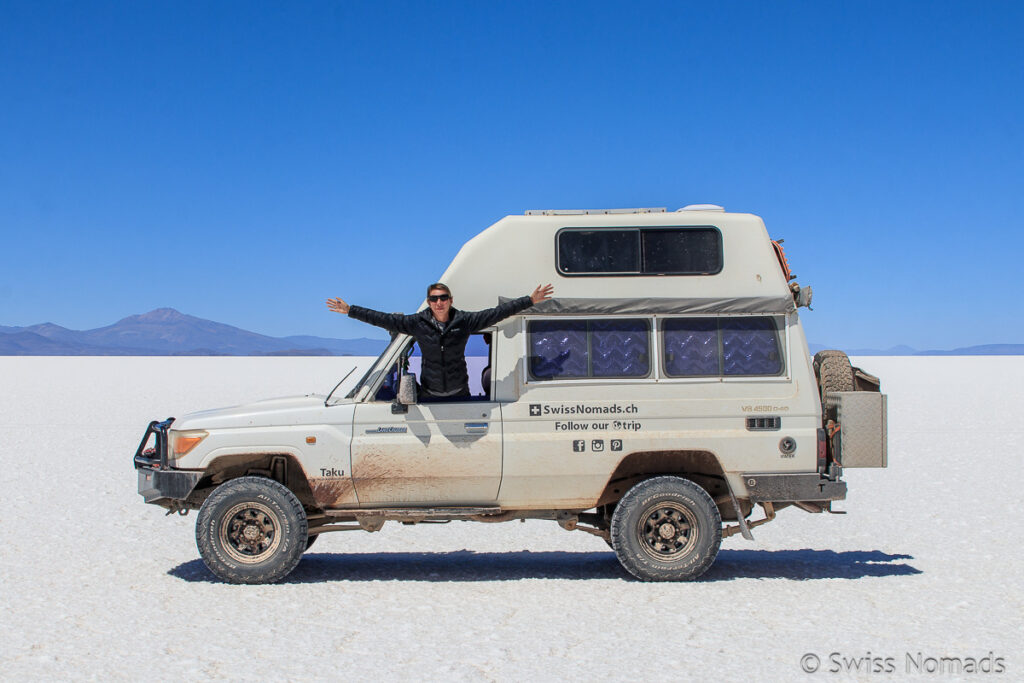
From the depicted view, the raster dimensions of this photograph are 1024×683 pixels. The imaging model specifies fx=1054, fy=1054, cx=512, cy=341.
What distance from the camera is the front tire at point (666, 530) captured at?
820cm

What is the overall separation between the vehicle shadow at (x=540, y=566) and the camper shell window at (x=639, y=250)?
248cm

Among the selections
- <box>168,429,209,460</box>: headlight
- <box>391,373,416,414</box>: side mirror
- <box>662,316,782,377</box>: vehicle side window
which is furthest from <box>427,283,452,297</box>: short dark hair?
<box>168,429,209,460</box>: headlight

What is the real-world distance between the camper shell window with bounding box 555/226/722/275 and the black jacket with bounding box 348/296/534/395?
61 cm

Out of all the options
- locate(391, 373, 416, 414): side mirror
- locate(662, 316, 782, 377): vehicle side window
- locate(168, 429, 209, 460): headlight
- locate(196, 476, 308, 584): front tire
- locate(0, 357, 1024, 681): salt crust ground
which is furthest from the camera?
locate(662, 316, 782, 377): vehicle side window

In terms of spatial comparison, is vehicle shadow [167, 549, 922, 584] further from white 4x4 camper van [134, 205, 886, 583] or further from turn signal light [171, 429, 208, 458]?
turn signal light [171, 429, 208, 458]

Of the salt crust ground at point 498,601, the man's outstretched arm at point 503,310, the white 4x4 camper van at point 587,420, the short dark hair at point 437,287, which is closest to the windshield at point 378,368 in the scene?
the white 4x4 camper van at point 587,420

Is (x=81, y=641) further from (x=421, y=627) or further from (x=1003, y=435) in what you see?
(x=1003, y=435)

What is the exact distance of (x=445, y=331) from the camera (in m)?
8.13

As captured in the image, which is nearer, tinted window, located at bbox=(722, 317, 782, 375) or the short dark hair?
the short dark hair

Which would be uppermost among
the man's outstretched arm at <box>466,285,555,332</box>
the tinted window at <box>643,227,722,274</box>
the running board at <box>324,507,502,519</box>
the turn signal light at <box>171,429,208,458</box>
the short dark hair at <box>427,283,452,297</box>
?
the tinted window at <box>643,227,722,274</box>

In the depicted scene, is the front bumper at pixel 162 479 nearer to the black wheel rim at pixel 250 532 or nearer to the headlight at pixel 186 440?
the headlight at pixel 186 440

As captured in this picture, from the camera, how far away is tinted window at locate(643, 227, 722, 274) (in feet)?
27.5

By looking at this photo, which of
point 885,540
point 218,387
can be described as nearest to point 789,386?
point 885,540

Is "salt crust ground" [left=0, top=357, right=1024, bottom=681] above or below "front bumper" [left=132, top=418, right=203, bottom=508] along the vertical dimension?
below
